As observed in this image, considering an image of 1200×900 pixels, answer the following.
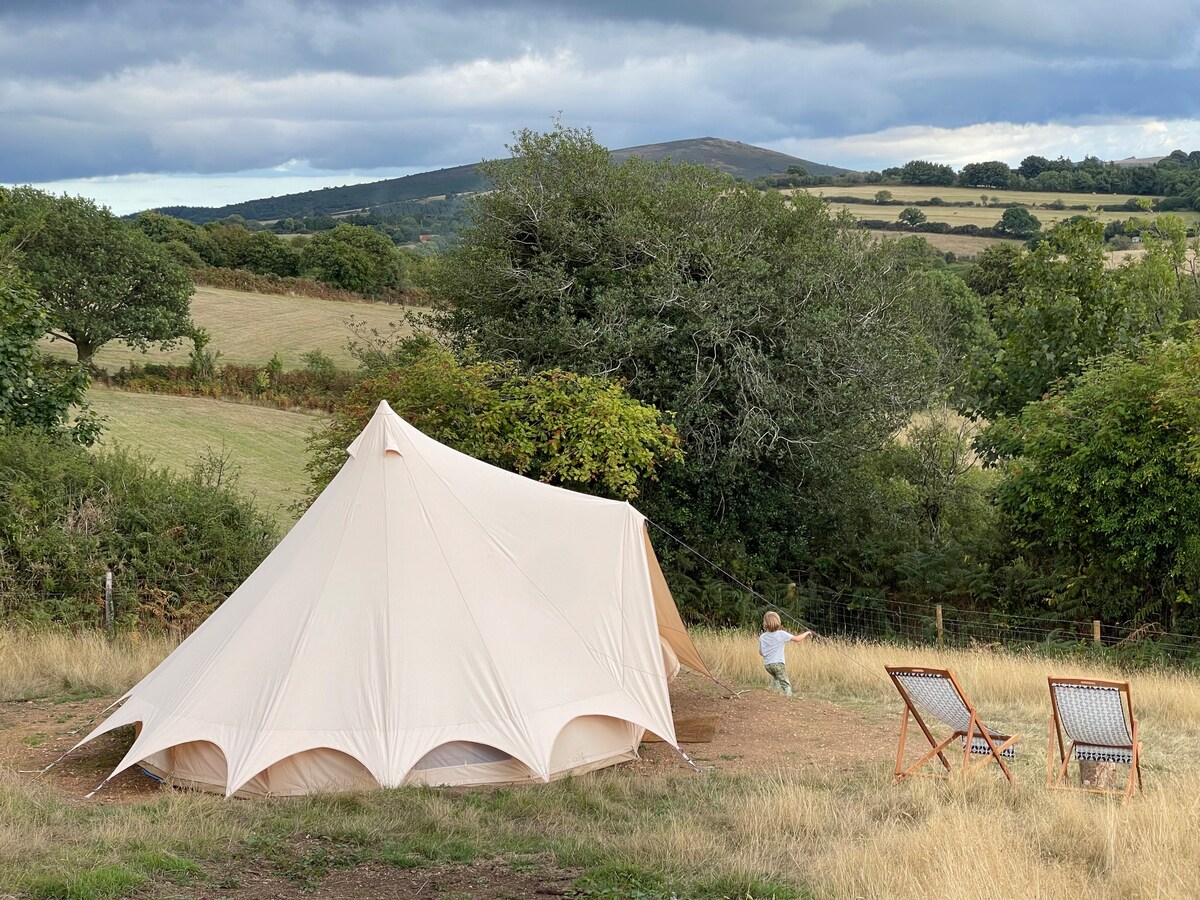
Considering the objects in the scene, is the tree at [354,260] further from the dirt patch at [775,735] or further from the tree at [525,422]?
the dirt patch at [775,735]

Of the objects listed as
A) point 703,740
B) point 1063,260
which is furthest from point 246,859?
point 1063,260

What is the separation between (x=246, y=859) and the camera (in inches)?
263

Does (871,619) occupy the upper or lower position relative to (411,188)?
lower

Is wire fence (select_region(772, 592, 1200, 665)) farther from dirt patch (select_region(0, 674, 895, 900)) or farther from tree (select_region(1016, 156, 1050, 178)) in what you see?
tree (select_region(1016, 156, 1050, 178))

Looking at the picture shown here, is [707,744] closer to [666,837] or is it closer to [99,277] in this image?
[666,837]

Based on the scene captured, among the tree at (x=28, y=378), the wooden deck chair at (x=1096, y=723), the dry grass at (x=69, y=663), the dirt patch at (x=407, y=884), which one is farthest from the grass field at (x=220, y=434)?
the wooden deck chair at (x=1096, y=723)

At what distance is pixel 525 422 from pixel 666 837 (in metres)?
12.0

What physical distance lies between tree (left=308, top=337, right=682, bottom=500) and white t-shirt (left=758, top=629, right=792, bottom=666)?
5.93 meters

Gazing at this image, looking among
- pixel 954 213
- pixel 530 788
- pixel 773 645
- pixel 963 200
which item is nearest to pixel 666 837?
pixel 530 788

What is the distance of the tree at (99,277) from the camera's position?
1961 inches

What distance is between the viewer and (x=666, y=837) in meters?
6.72

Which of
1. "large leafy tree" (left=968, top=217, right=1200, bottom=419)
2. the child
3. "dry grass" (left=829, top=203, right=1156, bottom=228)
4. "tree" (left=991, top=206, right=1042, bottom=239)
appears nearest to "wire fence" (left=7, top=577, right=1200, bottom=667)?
"large leafy tree" (left=968, top=217, right=1200, bottom=419)

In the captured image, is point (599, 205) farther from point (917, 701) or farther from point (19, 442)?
point (917, 701)

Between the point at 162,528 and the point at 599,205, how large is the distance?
9.94 metres
